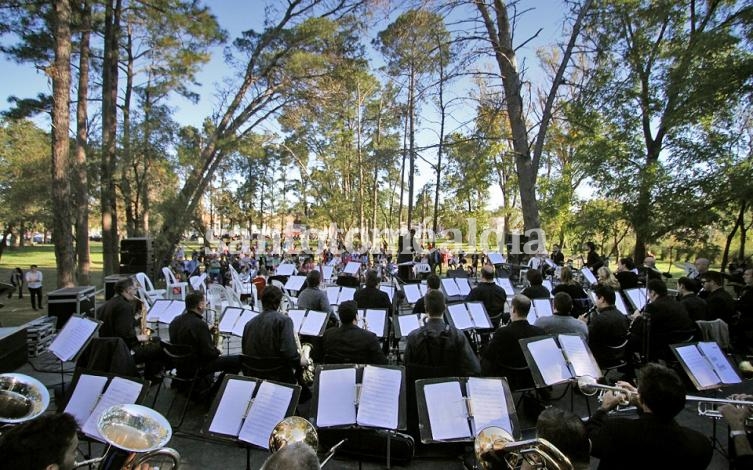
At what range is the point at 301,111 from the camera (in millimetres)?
17656

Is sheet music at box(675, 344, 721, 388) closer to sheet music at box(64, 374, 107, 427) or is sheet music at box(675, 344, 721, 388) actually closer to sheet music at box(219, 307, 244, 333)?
sheet music at box(219, 307, 244, 333)

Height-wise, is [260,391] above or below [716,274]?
below

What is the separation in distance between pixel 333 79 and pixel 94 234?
239 feet

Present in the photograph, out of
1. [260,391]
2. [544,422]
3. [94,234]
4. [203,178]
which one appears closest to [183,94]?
[203,178]

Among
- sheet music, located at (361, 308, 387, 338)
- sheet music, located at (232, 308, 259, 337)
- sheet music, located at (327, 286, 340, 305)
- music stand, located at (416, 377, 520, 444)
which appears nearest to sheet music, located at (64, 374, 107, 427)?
sheet music, located at (232, 308, 259, 337)

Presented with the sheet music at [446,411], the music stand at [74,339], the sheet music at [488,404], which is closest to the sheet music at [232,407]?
the sheet music at [446,411]

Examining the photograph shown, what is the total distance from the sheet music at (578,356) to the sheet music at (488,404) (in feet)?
3.46

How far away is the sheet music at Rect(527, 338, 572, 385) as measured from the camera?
386 cm

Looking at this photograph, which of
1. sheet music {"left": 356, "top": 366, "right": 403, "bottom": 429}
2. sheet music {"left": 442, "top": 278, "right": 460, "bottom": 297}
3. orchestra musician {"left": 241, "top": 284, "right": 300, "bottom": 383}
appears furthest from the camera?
sheet music {"left": 442, "top": 278, "right": 460, "bottom": 297}

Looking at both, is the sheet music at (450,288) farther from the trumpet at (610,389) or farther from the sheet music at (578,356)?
the trumpet at (610,389)

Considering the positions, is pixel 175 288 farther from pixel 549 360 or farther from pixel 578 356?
pixel 578 356

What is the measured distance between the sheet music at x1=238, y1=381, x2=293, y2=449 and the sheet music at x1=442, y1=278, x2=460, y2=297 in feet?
19.2

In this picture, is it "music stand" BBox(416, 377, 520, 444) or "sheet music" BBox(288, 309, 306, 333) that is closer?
"music stand" BBox(416, 377, 520, 444)

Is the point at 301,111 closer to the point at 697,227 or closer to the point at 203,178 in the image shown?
the point at 203,178
